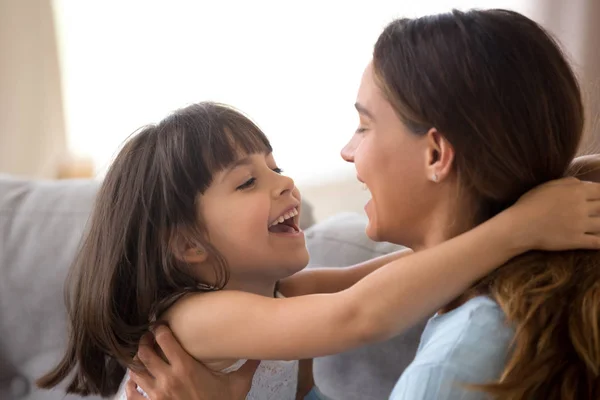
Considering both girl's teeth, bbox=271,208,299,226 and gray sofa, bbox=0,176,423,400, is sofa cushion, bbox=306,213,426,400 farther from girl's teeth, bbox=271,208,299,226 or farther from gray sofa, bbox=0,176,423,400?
girl's teeth, bbox=271,208,299,226

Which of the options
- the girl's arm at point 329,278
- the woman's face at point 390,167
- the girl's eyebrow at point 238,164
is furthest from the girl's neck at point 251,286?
the woman's face at point 390,167

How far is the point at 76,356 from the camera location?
1446 millimetres

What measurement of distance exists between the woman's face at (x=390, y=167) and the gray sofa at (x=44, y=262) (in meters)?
0.51

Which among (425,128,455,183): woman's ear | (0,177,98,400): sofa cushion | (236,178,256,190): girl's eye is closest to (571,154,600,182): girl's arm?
(425,128,455,183): woman's ear

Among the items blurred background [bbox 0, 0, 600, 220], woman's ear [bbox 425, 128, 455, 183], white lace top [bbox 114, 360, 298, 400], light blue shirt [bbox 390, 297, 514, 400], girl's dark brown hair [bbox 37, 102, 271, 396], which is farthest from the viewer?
blurred background [bbox 0, 0, 600, 220]

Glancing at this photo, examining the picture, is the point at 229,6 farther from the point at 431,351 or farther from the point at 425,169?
the point at 431,351

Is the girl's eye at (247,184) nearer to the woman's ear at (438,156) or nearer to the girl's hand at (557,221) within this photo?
the woman's ear at (438,156)

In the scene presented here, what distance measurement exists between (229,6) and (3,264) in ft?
4.32

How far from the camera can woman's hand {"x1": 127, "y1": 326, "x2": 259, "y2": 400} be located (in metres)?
1.28

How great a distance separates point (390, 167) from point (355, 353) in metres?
0.62

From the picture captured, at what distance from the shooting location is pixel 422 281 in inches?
40.9

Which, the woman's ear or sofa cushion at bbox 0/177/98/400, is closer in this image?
the woman's ear

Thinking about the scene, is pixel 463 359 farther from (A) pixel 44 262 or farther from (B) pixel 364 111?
(A) pixel 44 262

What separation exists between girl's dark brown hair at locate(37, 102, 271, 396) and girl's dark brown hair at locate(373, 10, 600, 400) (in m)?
0.40
